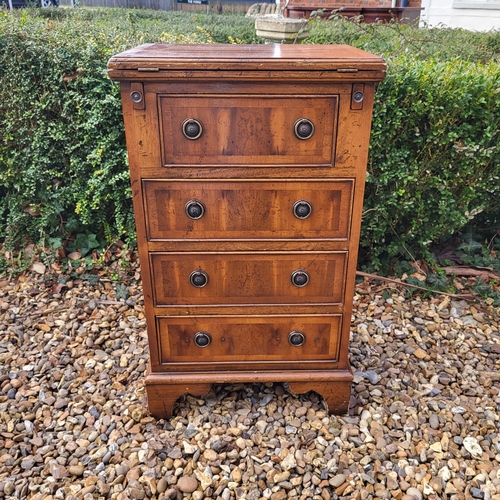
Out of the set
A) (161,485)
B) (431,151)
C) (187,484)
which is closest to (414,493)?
(187,484)

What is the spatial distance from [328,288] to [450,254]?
1.93 meters

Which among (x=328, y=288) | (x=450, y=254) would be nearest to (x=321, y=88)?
(x=328, y=288)

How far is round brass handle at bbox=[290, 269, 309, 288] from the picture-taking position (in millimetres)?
1954

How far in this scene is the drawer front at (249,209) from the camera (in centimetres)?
180

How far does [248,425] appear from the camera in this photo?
218 cm

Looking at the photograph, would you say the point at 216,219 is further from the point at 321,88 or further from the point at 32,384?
the point at 32,384

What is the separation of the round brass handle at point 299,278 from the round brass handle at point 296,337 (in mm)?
234

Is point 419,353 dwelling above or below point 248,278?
below

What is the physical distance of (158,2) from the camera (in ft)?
54.6

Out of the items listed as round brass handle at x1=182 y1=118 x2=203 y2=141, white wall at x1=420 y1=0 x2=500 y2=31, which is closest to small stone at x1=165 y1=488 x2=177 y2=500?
round brass handle at x1=182 y1=118 x2=203 y2=141

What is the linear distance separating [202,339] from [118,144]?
5.30 feet

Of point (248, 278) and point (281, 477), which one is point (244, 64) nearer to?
point (248, 278)

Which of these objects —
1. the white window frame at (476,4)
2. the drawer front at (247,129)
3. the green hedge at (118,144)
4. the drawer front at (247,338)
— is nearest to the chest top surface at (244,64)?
the drawer front at (247,129)

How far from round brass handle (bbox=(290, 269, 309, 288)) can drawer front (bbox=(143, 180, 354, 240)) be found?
0.52ft
